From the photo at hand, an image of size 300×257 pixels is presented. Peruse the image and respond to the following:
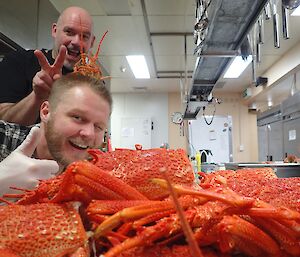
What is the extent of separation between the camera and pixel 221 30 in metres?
2.28

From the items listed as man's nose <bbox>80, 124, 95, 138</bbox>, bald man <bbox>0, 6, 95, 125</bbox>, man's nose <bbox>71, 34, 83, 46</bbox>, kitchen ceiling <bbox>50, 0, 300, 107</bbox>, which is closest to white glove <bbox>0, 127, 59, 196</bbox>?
man's nose <bbox>80, 124, 95, 138</bbox>

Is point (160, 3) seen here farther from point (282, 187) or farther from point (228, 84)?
point (228, 84)

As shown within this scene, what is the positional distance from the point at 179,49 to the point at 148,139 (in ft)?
11.2

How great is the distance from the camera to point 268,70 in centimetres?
598

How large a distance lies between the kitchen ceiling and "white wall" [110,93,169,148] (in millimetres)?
1341

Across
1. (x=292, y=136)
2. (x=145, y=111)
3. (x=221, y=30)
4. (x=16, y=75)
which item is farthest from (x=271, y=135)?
(x=16, y=75)

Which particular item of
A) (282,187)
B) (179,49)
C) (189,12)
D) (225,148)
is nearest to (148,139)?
(225,148)

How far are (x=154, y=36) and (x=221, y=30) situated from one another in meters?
2.26

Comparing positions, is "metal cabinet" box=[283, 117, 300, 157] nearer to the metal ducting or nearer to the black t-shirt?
the metal ducting

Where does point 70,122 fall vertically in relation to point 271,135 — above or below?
below

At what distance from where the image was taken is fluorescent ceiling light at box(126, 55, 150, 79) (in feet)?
17.4

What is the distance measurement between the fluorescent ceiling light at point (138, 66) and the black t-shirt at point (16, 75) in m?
3.24

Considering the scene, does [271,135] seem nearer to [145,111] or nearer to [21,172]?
[145,111]

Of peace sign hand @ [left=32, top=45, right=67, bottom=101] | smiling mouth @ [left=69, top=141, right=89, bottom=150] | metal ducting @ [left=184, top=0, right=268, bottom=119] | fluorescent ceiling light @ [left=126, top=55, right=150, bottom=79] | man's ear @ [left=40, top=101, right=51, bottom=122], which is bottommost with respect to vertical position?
smiling mouth @ [left=69, top=141, right=89, bottom=150]
